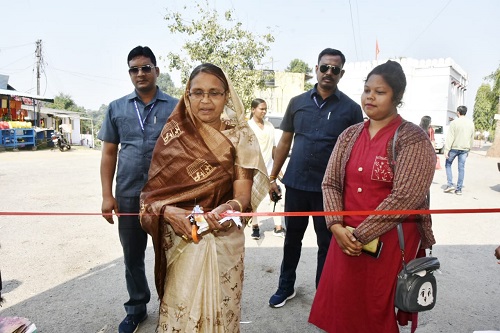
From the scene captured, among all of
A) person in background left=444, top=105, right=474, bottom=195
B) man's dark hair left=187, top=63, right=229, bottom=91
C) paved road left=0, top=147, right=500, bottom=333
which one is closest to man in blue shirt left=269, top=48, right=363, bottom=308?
paved road left=0, top=147, right=500, bottom=333

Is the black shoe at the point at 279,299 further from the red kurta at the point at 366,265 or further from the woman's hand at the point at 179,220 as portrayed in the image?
the woman's hand at the point at 179,220

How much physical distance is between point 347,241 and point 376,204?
0.26m

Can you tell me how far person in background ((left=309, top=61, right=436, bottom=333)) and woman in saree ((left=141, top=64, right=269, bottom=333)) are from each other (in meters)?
0.55

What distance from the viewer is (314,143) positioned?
3068 millimetres

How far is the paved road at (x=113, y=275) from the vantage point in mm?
3021

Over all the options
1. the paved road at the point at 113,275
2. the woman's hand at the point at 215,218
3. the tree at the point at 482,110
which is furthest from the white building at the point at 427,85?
the woman's hand at the point at 215,218

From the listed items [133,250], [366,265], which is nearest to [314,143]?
[366,265]

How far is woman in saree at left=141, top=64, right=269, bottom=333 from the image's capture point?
198 centimetres

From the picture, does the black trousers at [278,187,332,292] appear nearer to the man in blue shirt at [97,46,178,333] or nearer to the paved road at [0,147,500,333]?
the paved road at [0,147,500,333]

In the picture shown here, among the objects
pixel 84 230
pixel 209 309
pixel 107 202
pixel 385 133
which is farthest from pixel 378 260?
pixel 84 230

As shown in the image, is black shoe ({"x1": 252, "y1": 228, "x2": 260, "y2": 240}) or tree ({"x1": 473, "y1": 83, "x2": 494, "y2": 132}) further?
tree ({"x1": 473, "y1": 83, "x2": 494, "y2": 132})

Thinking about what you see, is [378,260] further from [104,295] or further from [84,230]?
[84,230]

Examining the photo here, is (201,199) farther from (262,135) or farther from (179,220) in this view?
(262,135)

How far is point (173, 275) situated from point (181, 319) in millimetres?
233
